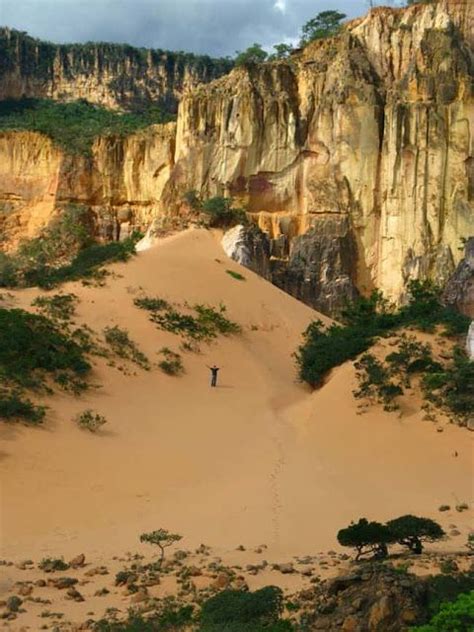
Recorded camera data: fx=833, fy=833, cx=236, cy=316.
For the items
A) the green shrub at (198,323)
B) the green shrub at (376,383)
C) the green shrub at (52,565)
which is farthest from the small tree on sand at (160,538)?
the green shrub at (198,323)

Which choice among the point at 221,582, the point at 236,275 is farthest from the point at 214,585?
the point at 236,275

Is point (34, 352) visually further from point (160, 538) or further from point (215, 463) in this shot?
point (160, 538)

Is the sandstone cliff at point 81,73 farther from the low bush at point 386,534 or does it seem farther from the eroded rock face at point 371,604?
the eroded rock face at point 371,604

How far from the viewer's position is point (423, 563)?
9180mm

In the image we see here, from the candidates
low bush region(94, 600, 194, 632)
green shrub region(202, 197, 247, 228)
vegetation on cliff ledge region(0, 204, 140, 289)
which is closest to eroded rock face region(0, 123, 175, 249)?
vegetation on cliff ledge region(0, 204, 140, 289)

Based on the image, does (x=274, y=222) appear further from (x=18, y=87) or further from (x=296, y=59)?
(x=18, y=87)

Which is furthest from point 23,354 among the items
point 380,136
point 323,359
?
point 380,136

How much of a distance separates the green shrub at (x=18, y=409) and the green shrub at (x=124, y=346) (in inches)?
174

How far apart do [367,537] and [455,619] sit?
3.91 meters

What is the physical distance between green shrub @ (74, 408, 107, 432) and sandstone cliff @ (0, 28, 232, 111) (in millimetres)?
50424

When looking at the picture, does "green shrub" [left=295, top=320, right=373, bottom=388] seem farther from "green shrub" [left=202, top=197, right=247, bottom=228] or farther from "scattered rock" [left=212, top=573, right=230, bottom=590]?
"green shrub" [left=202, top=197, right=247, bottom=228]

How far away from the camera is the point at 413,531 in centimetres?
975

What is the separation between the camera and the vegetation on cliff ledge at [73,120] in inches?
1641

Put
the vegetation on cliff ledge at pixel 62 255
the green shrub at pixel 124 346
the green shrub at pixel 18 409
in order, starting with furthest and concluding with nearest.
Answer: the vegetation on cliff ledge at pixel 62 255 → the green shrub at pixel 124 346 → the green shrub at pixel 18 409
